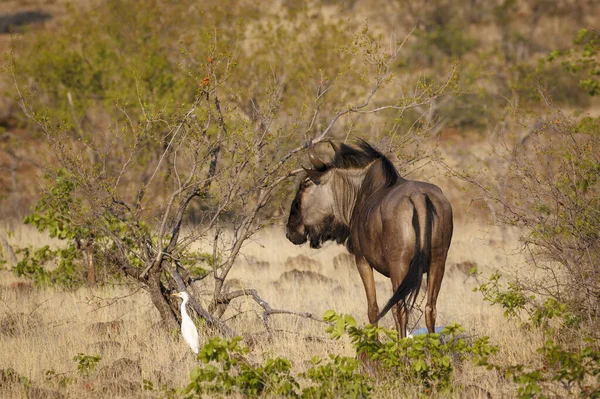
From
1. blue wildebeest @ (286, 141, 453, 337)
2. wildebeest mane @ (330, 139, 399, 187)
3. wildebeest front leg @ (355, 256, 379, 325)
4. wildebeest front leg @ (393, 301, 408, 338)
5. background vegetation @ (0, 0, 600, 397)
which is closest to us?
background vegetation @ (0, 0, 600, 397)

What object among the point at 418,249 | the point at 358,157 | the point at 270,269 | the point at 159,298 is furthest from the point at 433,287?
the point at 270,269

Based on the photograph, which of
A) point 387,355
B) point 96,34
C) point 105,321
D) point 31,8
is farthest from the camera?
point 31,8

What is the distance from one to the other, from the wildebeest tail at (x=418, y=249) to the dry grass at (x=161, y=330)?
2.70 ft

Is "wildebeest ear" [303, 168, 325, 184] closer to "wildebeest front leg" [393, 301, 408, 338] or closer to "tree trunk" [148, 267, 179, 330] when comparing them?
"wildebeest front leg" [393, 301, 408, 338]

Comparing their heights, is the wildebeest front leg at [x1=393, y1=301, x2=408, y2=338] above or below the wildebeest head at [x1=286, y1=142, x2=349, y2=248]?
below

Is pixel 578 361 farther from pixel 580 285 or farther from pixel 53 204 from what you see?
pixel 53 204

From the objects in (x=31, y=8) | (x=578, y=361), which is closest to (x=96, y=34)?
(x=578, y=361)

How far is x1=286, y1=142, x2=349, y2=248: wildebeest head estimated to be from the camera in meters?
8.12

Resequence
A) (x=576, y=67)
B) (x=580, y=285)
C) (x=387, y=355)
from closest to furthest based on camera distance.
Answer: (x=387, y=355) → (x=580, y=285) → (x=576, y=67)

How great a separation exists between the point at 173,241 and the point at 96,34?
14919 mm

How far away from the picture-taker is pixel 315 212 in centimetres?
Answer: 830

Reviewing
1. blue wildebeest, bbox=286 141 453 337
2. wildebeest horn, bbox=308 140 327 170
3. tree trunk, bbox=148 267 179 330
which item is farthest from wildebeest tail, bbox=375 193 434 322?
tree trunk, bbox=148 267 179 330

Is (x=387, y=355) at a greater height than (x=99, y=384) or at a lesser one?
greater

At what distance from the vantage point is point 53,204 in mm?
10031
